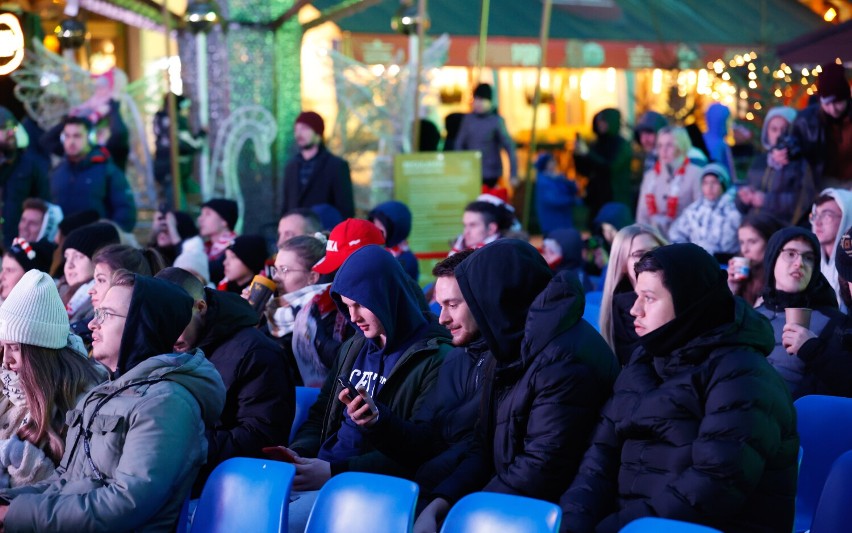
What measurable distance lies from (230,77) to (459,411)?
6.15 meters

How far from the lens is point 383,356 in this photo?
4414 millimetres

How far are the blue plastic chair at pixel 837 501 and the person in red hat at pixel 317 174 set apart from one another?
18.4 feet

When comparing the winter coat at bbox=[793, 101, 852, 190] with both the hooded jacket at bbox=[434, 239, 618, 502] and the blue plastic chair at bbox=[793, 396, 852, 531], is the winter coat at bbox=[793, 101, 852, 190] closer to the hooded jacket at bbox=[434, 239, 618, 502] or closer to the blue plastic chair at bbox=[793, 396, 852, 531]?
the blue plastic chair at bbox=[793, 396, 852, 531]

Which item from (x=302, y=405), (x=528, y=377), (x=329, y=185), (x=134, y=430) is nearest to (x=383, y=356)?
(x=302, y=405)

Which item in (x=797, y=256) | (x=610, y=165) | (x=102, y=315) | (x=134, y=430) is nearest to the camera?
(x=134, y=430)

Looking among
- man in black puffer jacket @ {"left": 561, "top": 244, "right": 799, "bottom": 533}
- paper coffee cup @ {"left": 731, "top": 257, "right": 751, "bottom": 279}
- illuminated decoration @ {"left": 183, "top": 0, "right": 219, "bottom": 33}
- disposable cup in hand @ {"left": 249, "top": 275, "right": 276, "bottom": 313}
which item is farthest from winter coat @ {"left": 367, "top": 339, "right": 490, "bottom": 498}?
illuminated decoration @ {"left": 183, "top": 0, "right": 219, "bottom": 33}

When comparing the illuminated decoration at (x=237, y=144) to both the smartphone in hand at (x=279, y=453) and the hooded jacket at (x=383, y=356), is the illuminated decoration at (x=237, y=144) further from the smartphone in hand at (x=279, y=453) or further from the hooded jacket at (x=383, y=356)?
the smartphone in hand at (x=279, y=453)

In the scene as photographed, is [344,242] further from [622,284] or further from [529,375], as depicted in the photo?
[529,375]

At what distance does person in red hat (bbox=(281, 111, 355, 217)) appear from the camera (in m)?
8.78

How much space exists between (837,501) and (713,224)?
458 centimetres

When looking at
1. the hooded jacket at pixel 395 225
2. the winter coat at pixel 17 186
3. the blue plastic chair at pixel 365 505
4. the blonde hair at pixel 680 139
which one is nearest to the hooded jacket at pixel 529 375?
the blue plastic chair at pixel 365 505

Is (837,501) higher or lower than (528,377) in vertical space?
lower

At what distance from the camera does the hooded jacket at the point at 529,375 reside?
12.0ft

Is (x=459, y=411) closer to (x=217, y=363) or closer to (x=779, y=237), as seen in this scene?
(x=217, y=363)
